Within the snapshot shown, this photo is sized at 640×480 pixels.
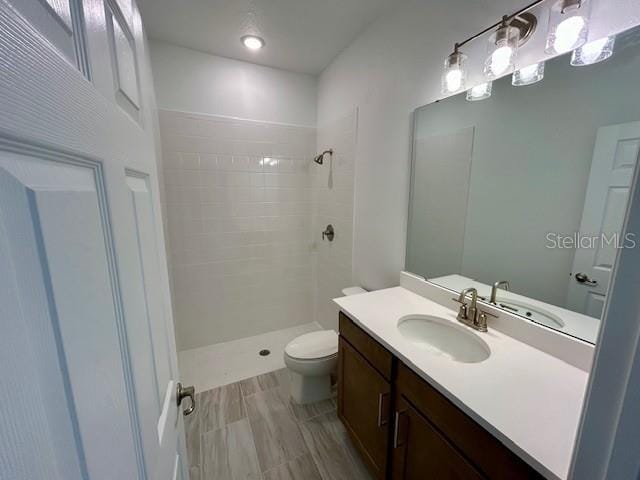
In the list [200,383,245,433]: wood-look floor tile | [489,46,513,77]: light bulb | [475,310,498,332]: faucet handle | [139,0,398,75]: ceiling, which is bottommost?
[200,383,245,433]: wood-look floor tile

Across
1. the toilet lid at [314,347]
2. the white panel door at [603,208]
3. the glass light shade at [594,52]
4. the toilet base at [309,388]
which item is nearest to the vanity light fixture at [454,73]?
the glass light shade at [594,52]

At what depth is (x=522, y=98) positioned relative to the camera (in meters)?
1.02

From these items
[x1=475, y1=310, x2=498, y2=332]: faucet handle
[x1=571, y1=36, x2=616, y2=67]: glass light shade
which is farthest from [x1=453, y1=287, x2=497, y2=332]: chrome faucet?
[x1=571, y1=36, x2=616, y2=67]: glass light shade

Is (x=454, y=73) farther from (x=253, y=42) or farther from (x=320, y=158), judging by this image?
(x=253, y=42)

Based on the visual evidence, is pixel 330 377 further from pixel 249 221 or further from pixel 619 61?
pixel 619 61

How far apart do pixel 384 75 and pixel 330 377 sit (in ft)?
6.83

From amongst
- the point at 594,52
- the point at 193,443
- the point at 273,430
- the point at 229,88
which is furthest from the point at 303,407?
the point at 229,88

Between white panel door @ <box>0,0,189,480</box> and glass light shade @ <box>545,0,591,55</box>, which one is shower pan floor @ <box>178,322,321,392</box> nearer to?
white panel door @ <box>0,0,189,480</box>

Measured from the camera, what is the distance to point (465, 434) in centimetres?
75

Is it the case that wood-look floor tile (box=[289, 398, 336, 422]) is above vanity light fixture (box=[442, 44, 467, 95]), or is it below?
below

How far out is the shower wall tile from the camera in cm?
210

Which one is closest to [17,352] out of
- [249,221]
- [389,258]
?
[389,258]

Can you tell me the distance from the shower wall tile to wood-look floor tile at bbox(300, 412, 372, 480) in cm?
118

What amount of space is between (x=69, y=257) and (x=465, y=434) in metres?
1.01
